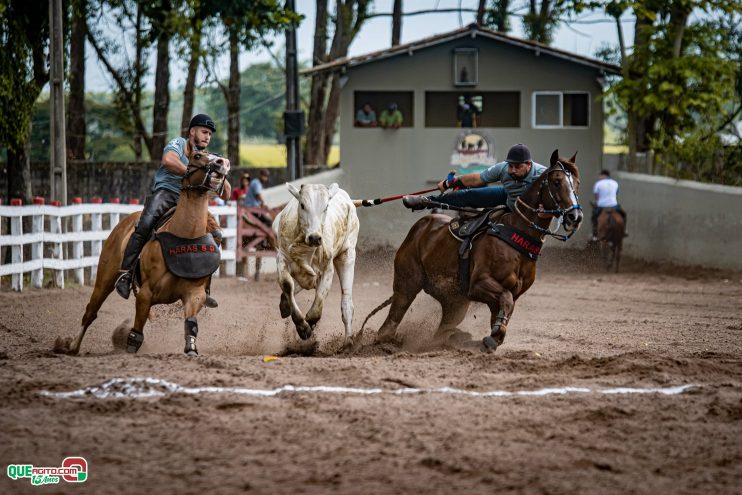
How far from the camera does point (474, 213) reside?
423 inches

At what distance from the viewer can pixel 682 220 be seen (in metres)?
22.2

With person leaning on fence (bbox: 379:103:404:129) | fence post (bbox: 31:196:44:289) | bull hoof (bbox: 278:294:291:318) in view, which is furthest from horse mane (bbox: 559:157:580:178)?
person leaning on fence (bbox: 379:103:404:129)

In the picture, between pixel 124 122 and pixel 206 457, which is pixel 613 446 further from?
pixel 124 122

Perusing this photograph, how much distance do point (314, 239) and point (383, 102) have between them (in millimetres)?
19743

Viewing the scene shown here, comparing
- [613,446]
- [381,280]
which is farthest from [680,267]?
[613,446]

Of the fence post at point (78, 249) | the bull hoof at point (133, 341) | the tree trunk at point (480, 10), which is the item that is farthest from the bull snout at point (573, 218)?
the tree trunk at point (480, 10)

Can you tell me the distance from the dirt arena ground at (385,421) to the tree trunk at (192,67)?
15.4m

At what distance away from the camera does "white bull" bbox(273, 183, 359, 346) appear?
983 cm

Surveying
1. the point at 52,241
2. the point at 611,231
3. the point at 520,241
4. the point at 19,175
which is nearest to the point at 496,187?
the point at 520,241

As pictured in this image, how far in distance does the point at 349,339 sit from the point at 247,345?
1.13 m

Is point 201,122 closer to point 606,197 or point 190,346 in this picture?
point 190,346

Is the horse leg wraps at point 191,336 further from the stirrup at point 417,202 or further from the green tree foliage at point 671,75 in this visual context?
the green tree foliage at point 671,75

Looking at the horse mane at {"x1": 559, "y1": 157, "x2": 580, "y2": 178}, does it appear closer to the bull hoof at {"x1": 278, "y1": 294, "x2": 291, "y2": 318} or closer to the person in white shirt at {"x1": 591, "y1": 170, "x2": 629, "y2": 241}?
the bull hoof at {"x1": 278, "y1": 294, "x2": 291, "y2": 318}

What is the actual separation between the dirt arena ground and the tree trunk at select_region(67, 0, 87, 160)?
24156 mm
